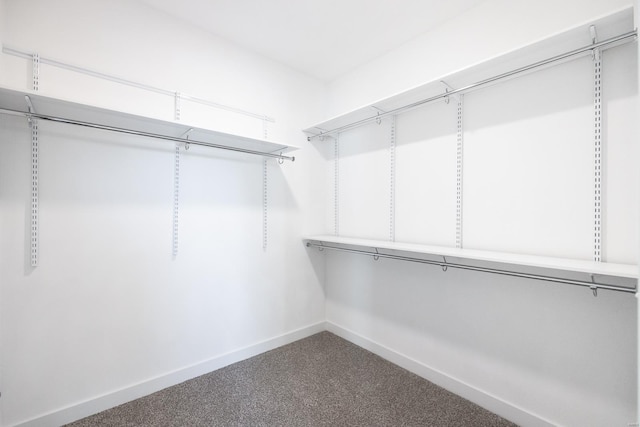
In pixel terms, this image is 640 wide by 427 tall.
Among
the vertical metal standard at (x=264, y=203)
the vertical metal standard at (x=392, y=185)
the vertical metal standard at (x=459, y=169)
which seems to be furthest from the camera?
the vertical metal standard at (x=264, y=203)

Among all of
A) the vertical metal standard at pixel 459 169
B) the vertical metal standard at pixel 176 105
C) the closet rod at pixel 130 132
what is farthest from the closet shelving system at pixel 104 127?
the vertical metal standard at pixel 459 169

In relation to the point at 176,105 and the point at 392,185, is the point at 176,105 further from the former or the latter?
the point at 392,185

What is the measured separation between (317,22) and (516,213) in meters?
1.89

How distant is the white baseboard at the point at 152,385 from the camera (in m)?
1.68

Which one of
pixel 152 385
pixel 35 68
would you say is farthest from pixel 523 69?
pixel 152 385

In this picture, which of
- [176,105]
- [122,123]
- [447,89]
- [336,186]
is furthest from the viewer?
[336,186]

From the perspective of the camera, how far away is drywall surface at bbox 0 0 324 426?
1.60 meters

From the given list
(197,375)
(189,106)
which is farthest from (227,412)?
(189,106)

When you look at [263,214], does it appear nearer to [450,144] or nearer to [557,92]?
[450,144]

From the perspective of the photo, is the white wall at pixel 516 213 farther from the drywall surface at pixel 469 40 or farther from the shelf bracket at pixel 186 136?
the shelf bracket at pixel 186 136

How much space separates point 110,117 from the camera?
5.87 feet

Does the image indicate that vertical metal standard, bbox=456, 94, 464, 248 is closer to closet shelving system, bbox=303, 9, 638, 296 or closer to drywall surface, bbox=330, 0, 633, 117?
closet shelving system, bbox=303, 9, 638, 296

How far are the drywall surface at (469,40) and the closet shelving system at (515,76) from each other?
0.06 m

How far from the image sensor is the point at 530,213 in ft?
5.53
